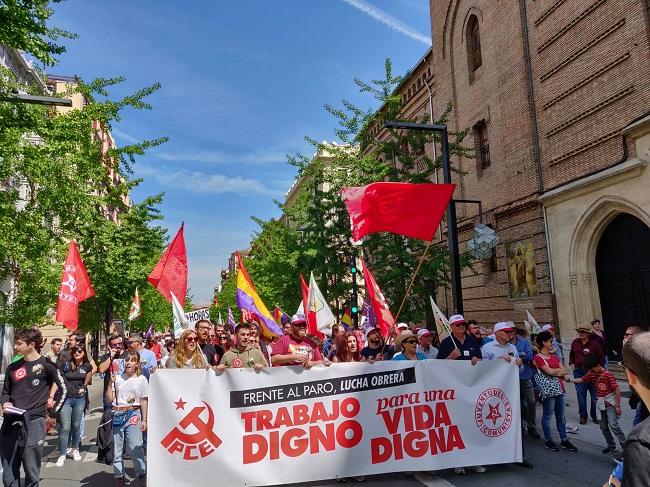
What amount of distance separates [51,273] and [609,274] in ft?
60.0

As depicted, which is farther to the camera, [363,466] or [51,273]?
[51,273]

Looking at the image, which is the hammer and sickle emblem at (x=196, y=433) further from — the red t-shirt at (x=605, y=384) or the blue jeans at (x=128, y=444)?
the red t-shirt at (x=605, y=384)

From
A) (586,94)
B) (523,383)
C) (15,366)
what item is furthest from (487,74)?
(15,366)

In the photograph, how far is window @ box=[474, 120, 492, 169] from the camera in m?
20.1

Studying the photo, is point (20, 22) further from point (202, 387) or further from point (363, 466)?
point (363, 466)

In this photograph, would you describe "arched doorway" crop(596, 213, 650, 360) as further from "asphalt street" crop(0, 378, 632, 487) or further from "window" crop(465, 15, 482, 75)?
"window" crop(465, 15, 482, 75)

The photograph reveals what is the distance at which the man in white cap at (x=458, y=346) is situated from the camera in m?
7.21

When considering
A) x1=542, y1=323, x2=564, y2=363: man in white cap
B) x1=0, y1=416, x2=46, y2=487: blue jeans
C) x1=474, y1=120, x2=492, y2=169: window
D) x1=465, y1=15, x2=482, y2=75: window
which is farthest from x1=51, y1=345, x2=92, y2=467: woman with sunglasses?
x1=465, y1=15, x2=482, y2=75: window

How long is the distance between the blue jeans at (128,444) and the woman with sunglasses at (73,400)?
2.26 m

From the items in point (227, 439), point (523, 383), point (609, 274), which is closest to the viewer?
point (227, 439)

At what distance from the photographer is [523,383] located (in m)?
8.21

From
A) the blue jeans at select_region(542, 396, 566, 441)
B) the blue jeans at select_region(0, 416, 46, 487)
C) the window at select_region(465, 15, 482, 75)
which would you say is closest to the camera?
the blue jeans at select_region(0, 416, 46, 487)

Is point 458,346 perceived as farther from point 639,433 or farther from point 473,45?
point 473,45

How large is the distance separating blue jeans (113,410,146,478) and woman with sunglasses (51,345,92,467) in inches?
89.1
